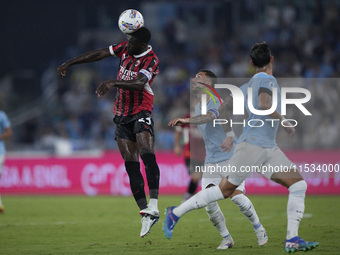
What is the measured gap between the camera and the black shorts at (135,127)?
8.41 meters

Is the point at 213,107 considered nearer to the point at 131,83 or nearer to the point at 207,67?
the point at 131,83

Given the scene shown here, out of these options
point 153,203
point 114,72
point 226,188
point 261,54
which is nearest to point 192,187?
point 153,203

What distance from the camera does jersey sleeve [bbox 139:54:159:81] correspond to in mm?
8125

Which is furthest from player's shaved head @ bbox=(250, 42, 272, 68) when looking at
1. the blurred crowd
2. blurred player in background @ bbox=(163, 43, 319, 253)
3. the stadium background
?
the blurred crowd

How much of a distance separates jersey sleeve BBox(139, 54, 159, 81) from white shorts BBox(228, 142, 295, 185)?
5.51ft

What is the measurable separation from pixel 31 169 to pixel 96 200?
3.01 m

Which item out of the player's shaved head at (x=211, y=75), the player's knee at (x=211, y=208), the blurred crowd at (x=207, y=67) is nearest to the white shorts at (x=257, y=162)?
the player's knee at (x=211, y=208)

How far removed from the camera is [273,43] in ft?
76.7

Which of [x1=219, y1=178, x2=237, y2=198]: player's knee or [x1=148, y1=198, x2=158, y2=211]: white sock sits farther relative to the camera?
[x1=148, y1=198, x2=158, y2=211]: white sock

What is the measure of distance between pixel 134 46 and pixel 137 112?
91 centimetres

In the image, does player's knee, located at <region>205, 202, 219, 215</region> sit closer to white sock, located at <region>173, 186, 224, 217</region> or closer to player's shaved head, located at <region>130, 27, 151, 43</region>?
white sock, located at <region>173, 186, 224, 217</region>

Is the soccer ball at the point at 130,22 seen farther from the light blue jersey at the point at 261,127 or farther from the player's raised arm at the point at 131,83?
the light blue jersey at the point at 261,127

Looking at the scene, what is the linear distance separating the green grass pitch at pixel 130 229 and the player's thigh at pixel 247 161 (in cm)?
113

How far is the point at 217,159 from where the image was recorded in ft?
28.0
